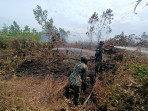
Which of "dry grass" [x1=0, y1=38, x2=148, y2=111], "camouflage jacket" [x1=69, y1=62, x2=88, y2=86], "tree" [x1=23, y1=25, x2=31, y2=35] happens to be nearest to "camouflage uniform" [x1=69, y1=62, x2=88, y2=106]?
"camouflage jacket" [x1=69, y1=62, x2=88, y2=86]

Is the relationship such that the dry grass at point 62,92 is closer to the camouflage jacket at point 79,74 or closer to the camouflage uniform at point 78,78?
the camouflage uniform at point 78,78

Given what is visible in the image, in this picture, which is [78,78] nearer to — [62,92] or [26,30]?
[62,92]

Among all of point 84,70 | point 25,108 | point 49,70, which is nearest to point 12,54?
point 49,70

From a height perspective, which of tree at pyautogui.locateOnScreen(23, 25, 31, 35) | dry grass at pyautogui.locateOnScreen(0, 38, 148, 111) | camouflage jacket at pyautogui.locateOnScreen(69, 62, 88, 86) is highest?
tree at pyautogui.locateOnScreen(23, 25, 31, 35)

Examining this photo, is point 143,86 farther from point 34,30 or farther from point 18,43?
point 34,30

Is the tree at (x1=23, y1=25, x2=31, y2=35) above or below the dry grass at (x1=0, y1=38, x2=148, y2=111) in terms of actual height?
above

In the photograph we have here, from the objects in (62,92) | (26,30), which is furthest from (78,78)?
(26,30)

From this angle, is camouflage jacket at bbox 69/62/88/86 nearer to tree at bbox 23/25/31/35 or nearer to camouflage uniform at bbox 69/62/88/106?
camouflage uniform at bbox 69/62/88/106

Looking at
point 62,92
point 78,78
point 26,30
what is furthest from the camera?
point 26,30

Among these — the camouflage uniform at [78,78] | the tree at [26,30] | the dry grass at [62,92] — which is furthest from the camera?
the tree at [26,30]

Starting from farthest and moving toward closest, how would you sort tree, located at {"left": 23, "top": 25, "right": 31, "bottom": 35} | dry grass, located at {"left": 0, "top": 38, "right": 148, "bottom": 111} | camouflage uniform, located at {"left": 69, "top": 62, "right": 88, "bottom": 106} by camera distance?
tree, located at {"left": 23, "top": 25, "right": 31, "bottom": 35}
camouflage uniform, located at {"left": 69, "top": 62, "right": 88, "bottom": 106}
dry grass, located at {"left": 0, "top": 38, "right": 148, "bottom": 111}

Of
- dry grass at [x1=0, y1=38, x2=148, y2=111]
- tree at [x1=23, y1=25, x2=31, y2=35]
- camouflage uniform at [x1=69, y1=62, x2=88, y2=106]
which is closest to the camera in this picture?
dry grass at [x1=0, y1=38, x2=148, y2=111]

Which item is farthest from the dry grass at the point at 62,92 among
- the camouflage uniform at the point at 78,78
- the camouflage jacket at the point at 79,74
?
the camouflage jacket at the point at 79,74

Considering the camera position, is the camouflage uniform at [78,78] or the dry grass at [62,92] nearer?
the dry grass at [62,92]
